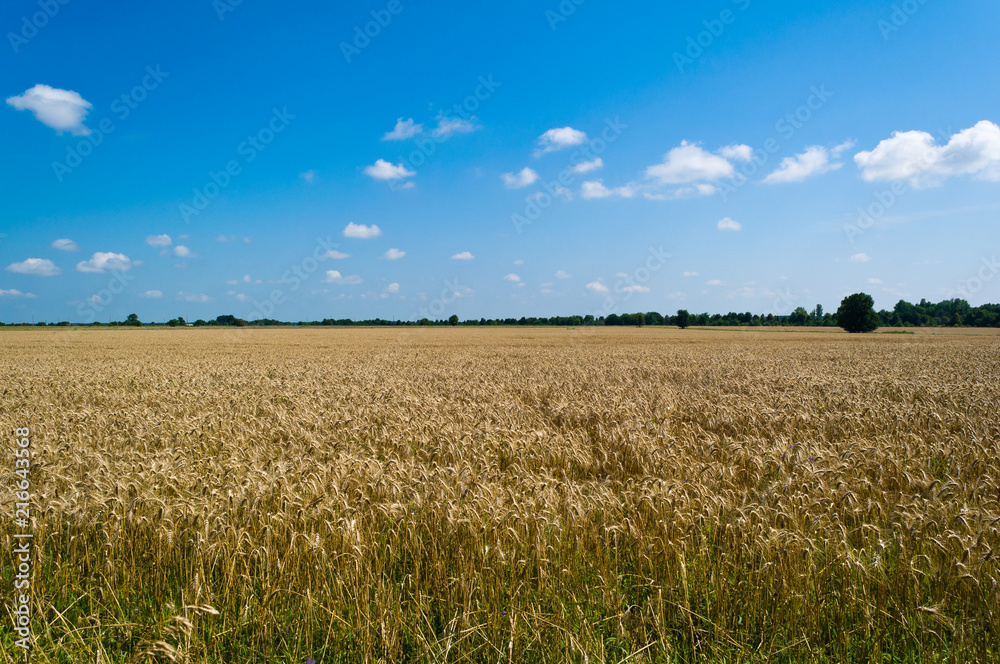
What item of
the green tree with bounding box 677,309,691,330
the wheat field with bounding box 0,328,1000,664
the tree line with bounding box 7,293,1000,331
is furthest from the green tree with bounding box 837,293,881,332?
the wheat field with bounding box 0,328,1000,664

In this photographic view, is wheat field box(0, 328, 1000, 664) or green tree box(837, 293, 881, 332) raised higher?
green tree box(837, 293, 881, 332)

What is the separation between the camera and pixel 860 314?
8844cm

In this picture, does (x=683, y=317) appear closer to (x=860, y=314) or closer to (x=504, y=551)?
(x=860, y=314)

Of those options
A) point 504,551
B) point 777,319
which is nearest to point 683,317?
point 777,319

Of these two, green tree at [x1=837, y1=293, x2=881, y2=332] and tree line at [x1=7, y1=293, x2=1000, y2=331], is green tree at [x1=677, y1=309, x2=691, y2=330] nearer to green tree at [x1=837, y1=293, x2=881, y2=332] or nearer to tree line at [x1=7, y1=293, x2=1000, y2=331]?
tree line at [x1=7, y1=293, x2=1000, y2=331]

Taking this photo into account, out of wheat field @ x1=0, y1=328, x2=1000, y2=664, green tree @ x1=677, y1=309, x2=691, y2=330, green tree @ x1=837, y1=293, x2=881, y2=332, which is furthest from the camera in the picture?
green tree @ x1=677, y1=309, x2=691, y2=330

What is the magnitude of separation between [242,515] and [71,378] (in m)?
14.5

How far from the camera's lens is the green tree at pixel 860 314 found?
289 ft

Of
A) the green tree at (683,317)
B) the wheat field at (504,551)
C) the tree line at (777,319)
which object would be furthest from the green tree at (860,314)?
the wheat field at (504,551)

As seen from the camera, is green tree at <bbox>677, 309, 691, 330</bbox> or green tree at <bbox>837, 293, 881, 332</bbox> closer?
green tree at <bbox>837, 293, 881, 332</bbox>

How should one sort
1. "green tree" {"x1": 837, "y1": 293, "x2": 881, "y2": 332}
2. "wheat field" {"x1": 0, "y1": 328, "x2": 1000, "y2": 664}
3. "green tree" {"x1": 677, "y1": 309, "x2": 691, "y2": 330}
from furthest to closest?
"green tree" {"x1": 677, "y1": 309, "x2": 691, "y2": 330}
"green tree" {"x1": 837, "y1": 293, "x2": 881, "y2": 332}
"wheat field" {"x1": 0, "y1": 328, "x2": 1000, "y2": 664}

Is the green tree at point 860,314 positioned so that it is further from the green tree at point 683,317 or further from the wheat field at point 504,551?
the wheat field at point 504,551

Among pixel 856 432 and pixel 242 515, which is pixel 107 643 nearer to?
pixel 242 515

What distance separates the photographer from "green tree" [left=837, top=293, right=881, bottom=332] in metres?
87.9
